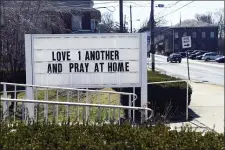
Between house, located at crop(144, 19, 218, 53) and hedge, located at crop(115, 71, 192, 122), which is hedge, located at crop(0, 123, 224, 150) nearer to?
hedge, located at crop(115, 71, 192, 122)

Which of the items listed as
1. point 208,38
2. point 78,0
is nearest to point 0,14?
point 78,0

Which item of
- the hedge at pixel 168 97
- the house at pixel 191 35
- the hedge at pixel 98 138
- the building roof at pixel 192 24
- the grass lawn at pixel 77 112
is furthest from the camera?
the building roof at pixel 192 24

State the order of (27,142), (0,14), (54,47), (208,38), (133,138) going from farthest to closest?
(208,38) → (0,14) → (54,47) → (133,138) → (27,142)

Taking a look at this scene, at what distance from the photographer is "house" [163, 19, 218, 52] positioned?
89375 mm

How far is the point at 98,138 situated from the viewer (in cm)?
458

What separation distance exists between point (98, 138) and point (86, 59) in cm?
517

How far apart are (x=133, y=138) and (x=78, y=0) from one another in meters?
39.4

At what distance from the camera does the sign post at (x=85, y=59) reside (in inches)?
374

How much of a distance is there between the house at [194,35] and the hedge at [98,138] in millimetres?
82030

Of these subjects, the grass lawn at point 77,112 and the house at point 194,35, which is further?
the house at point 194,35

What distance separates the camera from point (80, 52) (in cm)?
958

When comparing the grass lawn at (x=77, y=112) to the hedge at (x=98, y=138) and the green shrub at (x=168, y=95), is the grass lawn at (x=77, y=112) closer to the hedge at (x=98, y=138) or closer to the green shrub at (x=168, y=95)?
the hedge at (x=98, y=138)

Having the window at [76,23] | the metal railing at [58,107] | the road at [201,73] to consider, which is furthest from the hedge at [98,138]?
the window at [76,23]

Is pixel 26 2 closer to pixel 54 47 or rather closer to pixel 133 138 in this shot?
pixel 54 47
